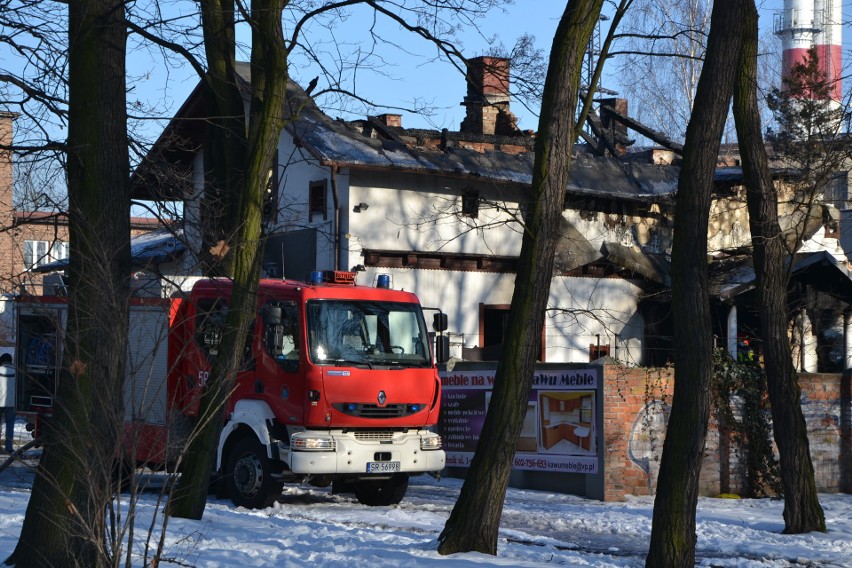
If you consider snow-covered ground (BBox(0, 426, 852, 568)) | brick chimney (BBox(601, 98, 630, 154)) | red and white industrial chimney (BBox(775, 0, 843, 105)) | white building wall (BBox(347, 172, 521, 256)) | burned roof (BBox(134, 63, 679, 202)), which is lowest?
snow-covered ground (BBox(0, 426, 852, 568))

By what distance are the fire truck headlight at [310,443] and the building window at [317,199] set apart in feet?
41.2

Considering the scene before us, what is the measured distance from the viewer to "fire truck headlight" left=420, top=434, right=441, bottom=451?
15516 millimetres

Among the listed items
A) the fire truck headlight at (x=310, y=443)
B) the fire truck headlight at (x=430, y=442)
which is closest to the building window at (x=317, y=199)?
the fire truck headlight at (x=430, y=442)

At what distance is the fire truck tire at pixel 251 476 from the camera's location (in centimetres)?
1488

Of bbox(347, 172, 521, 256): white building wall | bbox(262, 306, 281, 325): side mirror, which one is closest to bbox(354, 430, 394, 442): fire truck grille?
bbox(262, 306, 281, 325): side mirror

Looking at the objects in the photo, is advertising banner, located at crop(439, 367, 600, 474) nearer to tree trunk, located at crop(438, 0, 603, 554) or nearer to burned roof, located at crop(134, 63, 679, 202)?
tree trunk, located at crop(438, 0, 603, 554)

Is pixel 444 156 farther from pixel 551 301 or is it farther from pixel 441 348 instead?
pixel 441 348

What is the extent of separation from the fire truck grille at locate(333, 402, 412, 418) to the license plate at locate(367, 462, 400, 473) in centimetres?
59

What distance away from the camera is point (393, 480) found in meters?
15.9

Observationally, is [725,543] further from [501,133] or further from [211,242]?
[501,133]

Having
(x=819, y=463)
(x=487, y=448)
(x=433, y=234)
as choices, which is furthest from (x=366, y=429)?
(x=433, y=234)

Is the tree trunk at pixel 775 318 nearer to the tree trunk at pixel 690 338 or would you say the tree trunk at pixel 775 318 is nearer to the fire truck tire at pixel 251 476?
the tree trunk at pixel 690 338

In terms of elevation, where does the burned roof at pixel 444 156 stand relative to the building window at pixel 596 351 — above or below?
above

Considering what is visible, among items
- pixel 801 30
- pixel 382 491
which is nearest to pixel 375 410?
pixel 382 491
